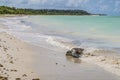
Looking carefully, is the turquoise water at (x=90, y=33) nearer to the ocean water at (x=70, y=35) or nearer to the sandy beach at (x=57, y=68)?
the ocean water at (x=70, y=35)

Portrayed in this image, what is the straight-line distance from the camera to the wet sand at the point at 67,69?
448 inches

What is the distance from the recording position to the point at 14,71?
38.1 feet

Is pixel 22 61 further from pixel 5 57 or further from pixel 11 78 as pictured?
pixel 11 78

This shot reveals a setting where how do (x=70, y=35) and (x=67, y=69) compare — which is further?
(x=70, y=35)

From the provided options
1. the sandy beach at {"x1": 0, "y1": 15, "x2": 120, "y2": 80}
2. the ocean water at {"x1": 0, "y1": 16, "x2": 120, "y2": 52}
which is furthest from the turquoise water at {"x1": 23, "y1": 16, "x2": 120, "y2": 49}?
the sandy beach at {"x1": 0, "y1": 15, "x2": 120, "y2": 80}

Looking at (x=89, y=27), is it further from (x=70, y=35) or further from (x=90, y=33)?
(x=70, y=35)

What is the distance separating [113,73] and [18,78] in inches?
169

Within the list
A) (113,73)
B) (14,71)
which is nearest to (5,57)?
(14,71)

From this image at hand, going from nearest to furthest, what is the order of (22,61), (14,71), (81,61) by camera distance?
(14,71) → (22,61) → (81,61)

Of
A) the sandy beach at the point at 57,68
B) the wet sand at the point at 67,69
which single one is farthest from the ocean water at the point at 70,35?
the wet sand at the point at 67,69

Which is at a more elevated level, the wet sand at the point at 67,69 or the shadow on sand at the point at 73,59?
the wet sand at the point at 67,69

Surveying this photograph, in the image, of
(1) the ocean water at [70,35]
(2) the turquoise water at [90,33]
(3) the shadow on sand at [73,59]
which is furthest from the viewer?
(2) the turquoise water at [90,33]

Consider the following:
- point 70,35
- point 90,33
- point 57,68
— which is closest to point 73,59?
point 57,68

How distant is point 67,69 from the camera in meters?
12.9
